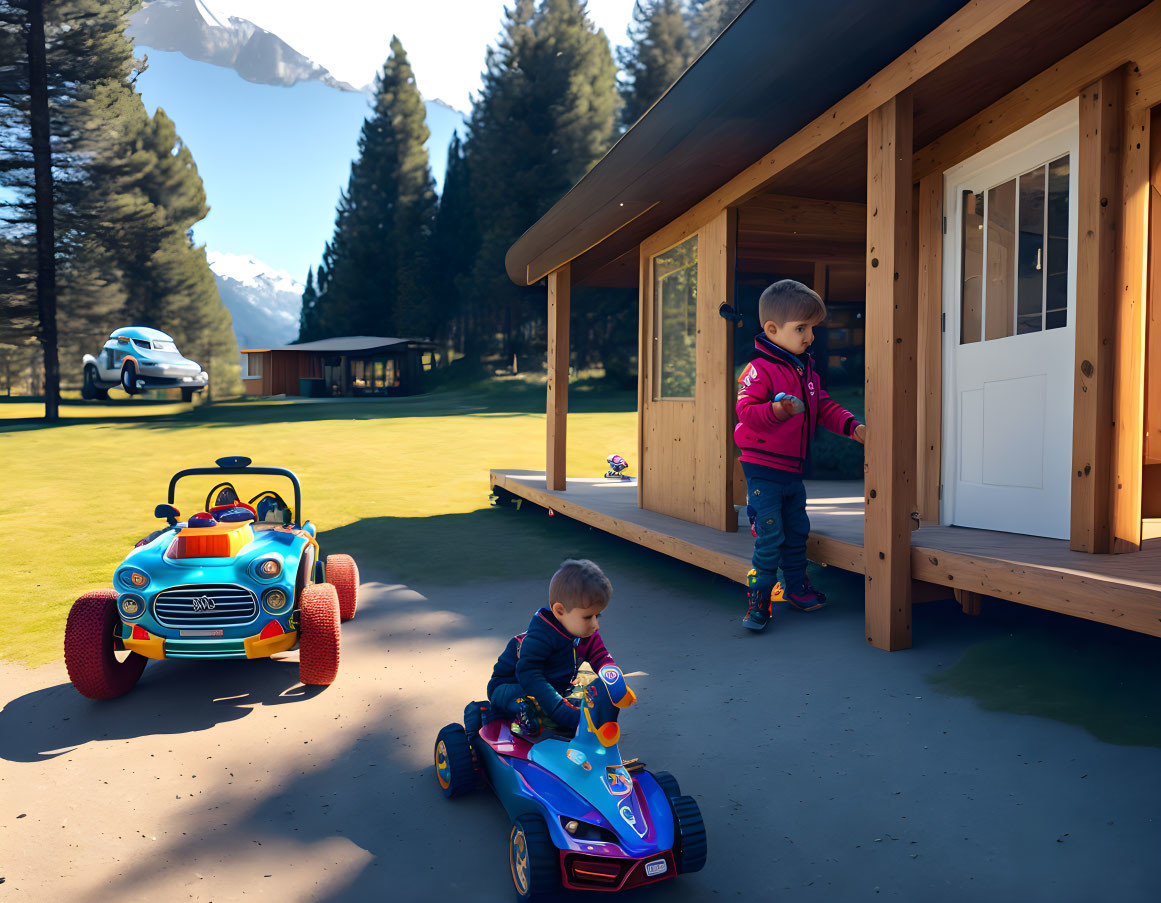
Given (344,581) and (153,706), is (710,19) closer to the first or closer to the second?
(344,581)

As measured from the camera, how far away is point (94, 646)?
380cm

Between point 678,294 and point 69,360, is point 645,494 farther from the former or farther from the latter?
point 69,360

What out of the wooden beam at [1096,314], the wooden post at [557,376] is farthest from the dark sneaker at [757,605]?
the wooden post at [557,376]

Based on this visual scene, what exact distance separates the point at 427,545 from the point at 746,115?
5086 millimetres

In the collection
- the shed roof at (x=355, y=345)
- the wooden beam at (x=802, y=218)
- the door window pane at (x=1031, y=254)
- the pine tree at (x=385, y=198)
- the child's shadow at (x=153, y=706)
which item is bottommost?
the child's shadow at (x=153, y=706)

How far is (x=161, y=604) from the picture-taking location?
12.5 feet

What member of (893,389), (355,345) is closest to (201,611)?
(893,389)

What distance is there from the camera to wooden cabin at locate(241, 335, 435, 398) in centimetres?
3859

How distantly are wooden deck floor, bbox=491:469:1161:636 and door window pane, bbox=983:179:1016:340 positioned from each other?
1.30 metres

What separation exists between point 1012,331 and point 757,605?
2.26m

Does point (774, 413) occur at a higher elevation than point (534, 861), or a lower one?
higher

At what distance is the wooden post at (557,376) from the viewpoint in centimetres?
905

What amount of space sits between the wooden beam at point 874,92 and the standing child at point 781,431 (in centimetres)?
104

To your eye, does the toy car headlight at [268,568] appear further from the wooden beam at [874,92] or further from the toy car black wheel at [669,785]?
the wooden beam at [874,92]
